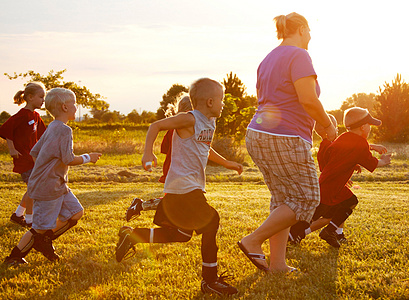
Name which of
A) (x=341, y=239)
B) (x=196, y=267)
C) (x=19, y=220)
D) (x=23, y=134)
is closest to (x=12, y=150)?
(x=23, y=134)

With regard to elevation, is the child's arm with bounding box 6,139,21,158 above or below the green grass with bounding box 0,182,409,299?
above

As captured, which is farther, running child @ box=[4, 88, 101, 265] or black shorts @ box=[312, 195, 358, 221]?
black shorts @ box=[312, 195, 358, 221]

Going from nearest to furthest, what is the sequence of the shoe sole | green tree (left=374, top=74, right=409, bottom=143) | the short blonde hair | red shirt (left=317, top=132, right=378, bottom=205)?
the shoe sole < red shirt (left=317, top=132, right=378, bottom=205) < the short blonde hair < green tree (left=374, top=74, right=409, bottom=143)

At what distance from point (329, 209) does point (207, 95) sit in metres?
2.32

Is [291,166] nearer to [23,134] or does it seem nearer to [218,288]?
[218,288]

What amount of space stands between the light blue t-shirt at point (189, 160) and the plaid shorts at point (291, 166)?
45 centimetres

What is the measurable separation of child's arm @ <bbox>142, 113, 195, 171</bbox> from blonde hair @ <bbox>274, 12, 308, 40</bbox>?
3.73 ft

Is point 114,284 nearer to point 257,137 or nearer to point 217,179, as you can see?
point 257,137

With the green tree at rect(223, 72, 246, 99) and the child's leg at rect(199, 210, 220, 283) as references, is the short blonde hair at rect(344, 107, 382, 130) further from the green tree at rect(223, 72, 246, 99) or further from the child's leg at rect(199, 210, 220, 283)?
the green tree at rect(223, 72, 246, 99)

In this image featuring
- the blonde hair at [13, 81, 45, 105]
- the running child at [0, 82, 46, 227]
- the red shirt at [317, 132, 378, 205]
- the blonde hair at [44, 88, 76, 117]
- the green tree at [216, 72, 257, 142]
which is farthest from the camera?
the green tree at [216, 72, 257, 142]

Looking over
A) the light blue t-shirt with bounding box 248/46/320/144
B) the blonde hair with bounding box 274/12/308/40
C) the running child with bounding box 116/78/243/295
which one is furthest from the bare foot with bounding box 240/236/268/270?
the blonde hair with bounding box 274/12/308/40

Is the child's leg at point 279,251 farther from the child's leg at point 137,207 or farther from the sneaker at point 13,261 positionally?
the sneaker at point 13,261

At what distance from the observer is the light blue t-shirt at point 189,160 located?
11.2 ft

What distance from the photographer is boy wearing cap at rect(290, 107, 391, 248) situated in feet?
15.1
